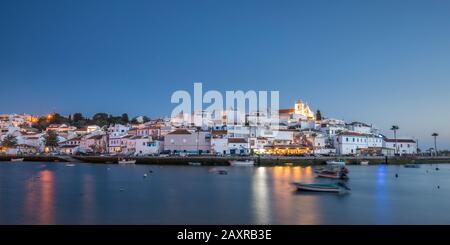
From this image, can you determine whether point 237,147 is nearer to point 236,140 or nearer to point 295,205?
point 236,140

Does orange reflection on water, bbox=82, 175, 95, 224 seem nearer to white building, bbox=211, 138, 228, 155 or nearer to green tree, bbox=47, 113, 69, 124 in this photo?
white building, bbox=211, 138, 228, 155

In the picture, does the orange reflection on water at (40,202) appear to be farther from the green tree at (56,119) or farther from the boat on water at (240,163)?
the green tree at (56,119)

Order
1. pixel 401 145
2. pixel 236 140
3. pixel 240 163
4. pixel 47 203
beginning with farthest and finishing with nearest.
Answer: pixel 401 145
pixel 236 140
pixel 240 163
pixel 47 203

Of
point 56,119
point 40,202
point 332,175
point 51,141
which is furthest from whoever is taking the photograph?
point 56,119

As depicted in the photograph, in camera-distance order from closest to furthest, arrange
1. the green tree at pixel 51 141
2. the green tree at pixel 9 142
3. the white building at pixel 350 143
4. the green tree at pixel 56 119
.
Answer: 1. the white building at pixel 350 143
2. the green tree at pixel 51 141
3. the green tree at pixel 9 142
4. the green tree at pixel 56 119

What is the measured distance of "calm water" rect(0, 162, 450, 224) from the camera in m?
13.2

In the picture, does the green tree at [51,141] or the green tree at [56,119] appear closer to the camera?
the green tree at [51,141]

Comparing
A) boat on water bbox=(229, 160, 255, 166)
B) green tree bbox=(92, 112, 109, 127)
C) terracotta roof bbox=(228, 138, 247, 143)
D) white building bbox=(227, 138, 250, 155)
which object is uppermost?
green tree bbox=(92, 112, 109, 127)

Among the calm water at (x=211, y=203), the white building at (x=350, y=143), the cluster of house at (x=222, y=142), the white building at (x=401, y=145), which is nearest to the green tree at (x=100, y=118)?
the cluster of house at (x=222, y=142)

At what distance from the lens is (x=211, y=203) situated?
16078 mm

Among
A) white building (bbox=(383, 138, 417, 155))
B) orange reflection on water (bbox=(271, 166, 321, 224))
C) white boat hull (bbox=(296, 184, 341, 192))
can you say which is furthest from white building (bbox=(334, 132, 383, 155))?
white boat hull (bbox=(296, 184, 341, 192))

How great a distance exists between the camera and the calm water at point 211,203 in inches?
520

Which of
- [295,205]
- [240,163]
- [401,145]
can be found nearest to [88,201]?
[295,205]

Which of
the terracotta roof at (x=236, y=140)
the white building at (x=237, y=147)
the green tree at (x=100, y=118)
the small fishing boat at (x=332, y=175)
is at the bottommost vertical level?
the small fishing boat at (x=332, y=175)
